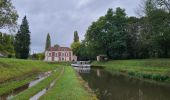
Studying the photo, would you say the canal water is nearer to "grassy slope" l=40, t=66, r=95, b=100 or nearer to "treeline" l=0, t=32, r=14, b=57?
"grassy slope" l=40, t=66, r=95, b=100

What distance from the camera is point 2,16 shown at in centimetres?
3008

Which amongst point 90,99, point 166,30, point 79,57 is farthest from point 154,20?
point 79,57

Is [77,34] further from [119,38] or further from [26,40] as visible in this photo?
[119,38]

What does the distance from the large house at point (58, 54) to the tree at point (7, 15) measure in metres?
78.6

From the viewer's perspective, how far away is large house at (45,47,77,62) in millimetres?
109750

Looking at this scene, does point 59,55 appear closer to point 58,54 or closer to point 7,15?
point 58,54

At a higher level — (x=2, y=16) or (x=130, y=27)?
(x=130, y=27)

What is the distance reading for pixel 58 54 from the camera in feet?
362

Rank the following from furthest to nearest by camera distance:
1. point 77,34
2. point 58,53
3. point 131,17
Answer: point 77,34 → point 58,53 → point 131,17

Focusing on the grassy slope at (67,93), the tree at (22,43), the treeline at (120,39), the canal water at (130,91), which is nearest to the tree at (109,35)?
the treeline at (120,39)

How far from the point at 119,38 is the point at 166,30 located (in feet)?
117

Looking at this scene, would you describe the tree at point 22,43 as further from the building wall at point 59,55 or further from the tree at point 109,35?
the building wall at point 59,55

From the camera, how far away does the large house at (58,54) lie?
110 metres

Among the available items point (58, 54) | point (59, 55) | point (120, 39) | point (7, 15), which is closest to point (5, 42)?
point (7, 15)
